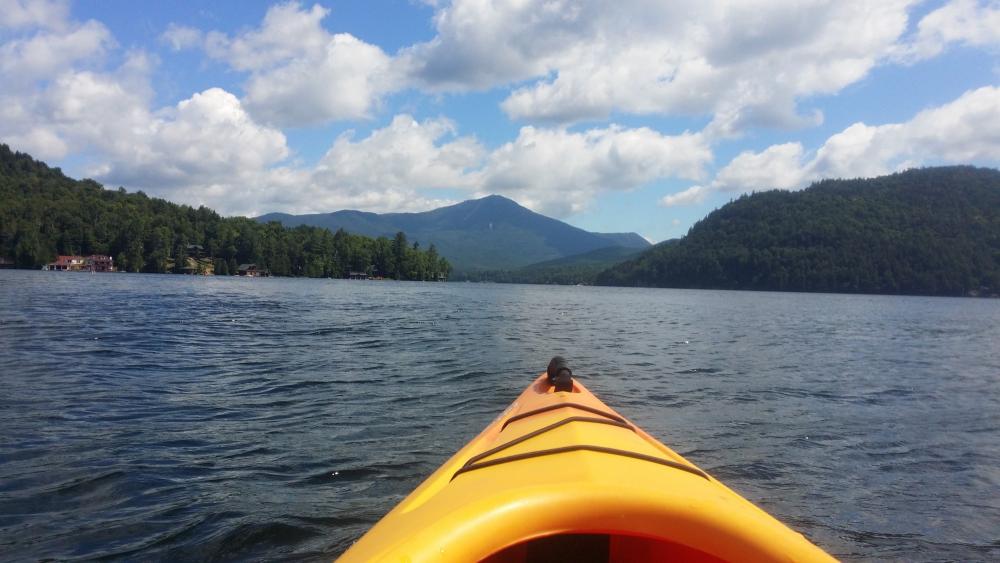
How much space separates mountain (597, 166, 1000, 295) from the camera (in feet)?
438

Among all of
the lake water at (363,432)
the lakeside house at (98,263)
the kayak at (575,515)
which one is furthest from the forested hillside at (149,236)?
the kayak at (575,515)

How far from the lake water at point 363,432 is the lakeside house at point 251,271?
396ft

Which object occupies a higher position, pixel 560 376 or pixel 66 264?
pixel 66 264

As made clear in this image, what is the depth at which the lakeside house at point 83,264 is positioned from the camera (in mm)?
107562

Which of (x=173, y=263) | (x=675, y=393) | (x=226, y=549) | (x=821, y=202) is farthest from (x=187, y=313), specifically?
(x=821, y=202)

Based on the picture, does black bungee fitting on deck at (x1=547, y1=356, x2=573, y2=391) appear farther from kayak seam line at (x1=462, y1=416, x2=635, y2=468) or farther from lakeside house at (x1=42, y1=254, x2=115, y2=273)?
lakeside house at (x1=42, y1=254, x2=115, y2=273)

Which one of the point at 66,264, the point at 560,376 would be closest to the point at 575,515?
the point at 560,376

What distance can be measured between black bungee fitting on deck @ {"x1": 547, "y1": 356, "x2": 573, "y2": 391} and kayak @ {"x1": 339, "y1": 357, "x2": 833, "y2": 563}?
8.53 feet

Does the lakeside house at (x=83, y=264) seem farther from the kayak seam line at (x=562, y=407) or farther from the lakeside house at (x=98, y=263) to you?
the kayak seam line at (x=562, y=407)

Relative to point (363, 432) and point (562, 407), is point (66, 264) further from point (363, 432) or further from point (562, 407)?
point (562, 407)

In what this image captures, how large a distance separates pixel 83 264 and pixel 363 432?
417 ft

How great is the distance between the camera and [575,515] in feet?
8.66

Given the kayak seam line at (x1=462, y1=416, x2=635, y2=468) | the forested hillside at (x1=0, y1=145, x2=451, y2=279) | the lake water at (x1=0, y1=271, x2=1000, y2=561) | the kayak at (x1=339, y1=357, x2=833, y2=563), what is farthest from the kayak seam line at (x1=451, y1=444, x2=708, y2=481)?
the forested hillside at (x1=0, y1=145, x2=451, y2=279)

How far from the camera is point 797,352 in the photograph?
22.9m
